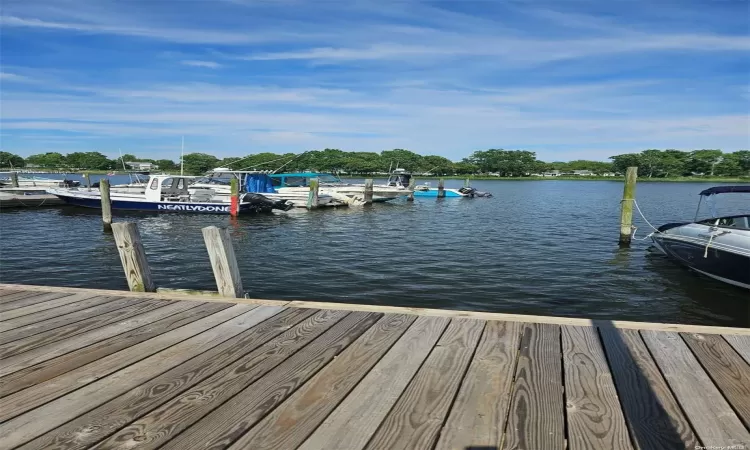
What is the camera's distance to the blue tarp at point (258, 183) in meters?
29.2

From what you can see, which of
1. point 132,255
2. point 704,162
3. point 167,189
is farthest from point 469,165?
point 132,255

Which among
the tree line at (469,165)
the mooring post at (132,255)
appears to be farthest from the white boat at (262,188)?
the tree line at (469,165)

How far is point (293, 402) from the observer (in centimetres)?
250

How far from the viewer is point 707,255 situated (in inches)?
428

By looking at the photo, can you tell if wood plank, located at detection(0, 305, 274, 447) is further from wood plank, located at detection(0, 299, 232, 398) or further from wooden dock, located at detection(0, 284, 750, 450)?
wood plank, located at detection(0, 299, 232, 398)

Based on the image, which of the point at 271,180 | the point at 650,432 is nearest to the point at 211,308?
the point at 650,432

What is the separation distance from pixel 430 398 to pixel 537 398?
566 millimetres

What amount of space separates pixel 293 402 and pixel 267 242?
1427 cm

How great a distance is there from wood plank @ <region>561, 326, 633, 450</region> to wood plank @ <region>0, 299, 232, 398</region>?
2.64 meters

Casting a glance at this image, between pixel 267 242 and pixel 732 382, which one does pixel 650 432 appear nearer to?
pixel 732 382

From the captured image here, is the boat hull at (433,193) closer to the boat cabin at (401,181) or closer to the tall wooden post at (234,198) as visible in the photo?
the boat cabin at (401,181)

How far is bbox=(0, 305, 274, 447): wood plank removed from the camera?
87.2 inches

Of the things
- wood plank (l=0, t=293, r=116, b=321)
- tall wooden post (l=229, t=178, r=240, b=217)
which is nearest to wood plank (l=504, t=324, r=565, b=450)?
wood plank (l=0, t=293, r=116, b=321)

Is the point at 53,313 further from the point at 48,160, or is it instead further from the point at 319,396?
the point at 48,160
